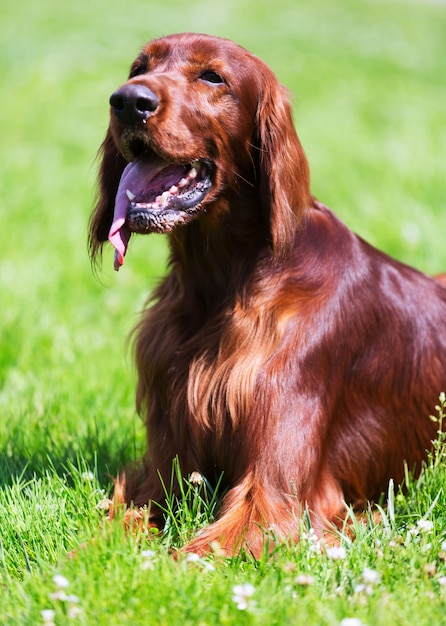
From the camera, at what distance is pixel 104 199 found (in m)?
3.41

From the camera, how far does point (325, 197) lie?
745 cm

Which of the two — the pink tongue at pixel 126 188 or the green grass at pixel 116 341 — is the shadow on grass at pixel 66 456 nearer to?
the green grass at pixel 116 341

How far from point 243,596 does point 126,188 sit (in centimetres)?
141

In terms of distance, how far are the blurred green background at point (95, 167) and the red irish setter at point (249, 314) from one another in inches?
16.9

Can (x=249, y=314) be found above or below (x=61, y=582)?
above

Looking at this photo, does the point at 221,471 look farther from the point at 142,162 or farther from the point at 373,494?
the point at 142,162

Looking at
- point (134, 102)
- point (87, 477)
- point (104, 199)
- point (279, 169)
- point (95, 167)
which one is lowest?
point (87, 477)

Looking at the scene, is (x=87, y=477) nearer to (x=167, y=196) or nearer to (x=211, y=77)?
(x=167, y=196)

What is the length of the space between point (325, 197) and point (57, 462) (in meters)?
4.49

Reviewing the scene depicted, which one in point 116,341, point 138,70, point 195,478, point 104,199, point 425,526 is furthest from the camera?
point 116,341

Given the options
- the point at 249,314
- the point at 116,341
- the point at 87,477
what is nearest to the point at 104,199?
the point at 249,314

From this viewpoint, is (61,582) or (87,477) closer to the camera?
(61,582)

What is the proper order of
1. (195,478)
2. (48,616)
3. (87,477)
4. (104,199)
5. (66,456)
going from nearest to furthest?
(48,616)
(195,478)
(87,477)
(104,199)
(66,456)

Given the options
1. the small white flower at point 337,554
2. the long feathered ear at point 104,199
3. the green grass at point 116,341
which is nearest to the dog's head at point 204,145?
the long feathered ear at point 104,199
